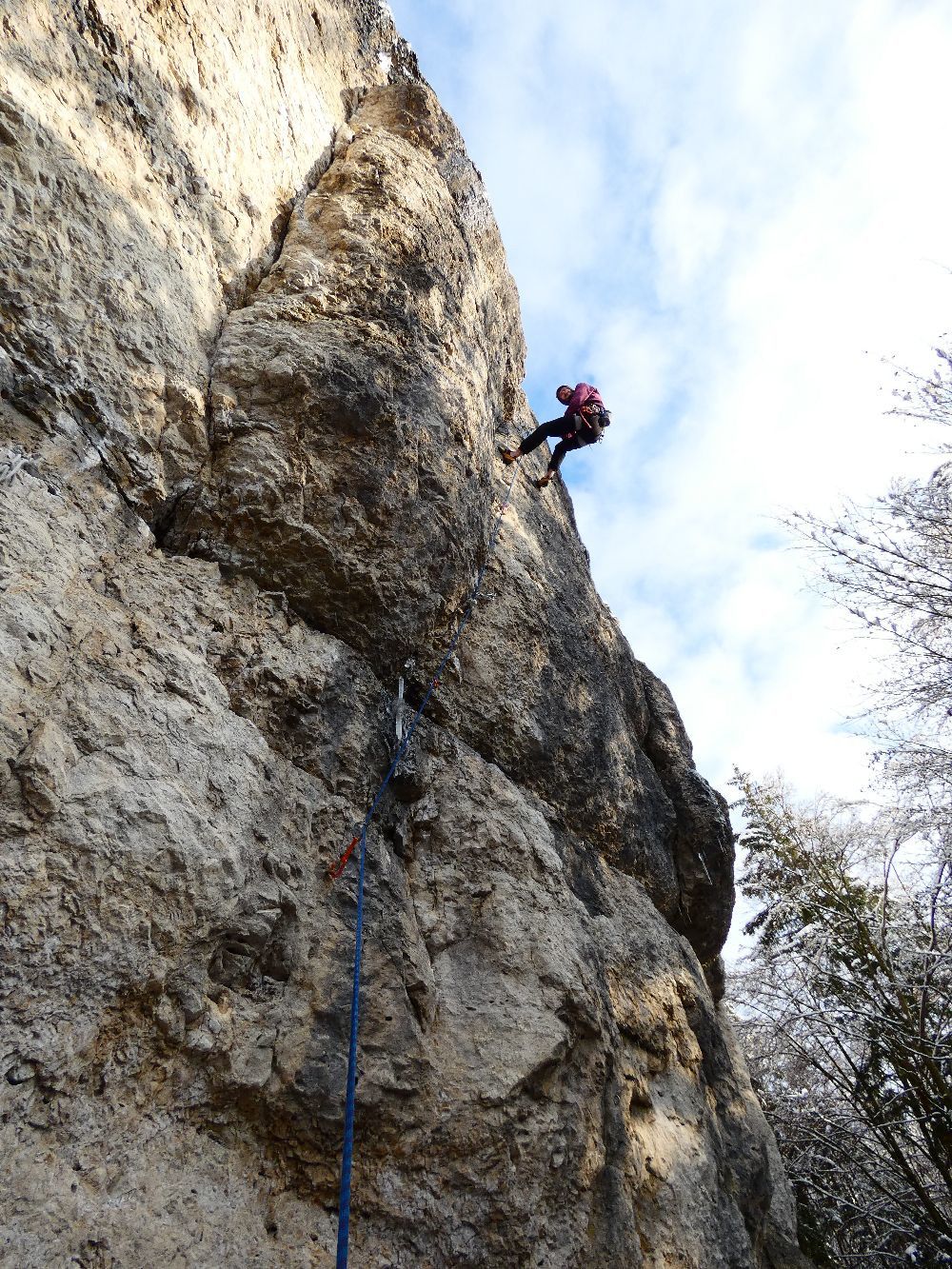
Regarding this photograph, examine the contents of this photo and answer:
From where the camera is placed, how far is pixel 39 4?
11.2 ft

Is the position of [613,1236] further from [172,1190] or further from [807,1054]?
[807,1054]

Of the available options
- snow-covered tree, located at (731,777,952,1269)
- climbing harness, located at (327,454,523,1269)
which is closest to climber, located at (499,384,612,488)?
climbing harness, located at (327,454,523,1269)

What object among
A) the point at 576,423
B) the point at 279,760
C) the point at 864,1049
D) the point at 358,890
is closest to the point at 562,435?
the point at 576,423

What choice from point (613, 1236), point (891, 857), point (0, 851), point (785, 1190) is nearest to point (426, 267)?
point (0, 851)

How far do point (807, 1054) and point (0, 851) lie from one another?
8.46 m

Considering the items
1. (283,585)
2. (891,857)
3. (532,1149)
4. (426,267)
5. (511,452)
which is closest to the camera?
(532,1149)

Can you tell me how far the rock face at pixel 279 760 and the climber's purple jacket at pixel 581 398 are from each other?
1.75m

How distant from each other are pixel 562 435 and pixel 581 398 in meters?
0.40

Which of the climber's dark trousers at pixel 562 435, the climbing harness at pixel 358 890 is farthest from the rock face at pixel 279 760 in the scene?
the climber's dark trousers at pixel 562 435

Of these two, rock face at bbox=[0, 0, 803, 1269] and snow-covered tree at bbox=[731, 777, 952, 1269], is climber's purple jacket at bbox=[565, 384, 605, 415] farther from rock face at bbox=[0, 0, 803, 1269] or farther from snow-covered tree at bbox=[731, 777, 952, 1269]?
snow-covered tree at bbox=[731, 777, 952, 1269]

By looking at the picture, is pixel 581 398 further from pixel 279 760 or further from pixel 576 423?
pixel 279 760

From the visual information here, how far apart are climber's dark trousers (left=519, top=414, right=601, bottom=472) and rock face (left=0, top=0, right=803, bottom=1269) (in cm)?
147

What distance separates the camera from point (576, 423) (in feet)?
24.5

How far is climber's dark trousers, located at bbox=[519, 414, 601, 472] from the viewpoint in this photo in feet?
23.8
